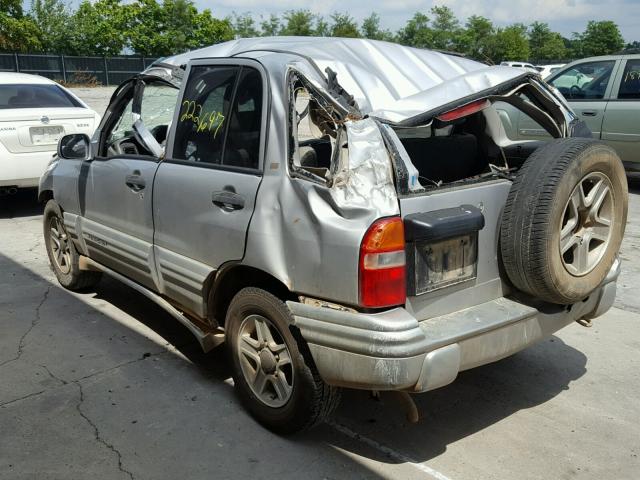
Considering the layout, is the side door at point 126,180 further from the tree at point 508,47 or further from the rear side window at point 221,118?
the tree at point 508,47

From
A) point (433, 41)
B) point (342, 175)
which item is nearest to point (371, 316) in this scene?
point (342, 175)

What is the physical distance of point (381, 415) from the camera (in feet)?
11.6

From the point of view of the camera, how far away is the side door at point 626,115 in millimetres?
8961

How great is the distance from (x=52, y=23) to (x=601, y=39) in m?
50.6

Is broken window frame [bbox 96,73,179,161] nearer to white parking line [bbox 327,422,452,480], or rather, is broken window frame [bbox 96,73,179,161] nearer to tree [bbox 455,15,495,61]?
white parking line [bbox 327,422,452,480]

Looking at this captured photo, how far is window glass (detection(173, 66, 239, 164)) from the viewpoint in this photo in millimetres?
3473

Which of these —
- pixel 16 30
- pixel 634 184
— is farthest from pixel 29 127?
pixel 16 30

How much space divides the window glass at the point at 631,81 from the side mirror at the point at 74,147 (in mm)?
7397

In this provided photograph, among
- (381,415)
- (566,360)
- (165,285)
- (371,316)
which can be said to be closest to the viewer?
(371,316)

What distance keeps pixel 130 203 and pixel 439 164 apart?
1933mm

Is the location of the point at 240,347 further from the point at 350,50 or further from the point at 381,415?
the point at 350,50

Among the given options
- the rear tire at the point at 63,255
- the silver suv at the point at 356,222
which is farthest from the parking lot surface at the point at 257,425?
the rear tire at the point at 63,255

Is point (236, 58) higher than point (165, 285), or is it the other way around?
point (236, 58)

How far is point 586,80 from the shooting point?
31.7ft
